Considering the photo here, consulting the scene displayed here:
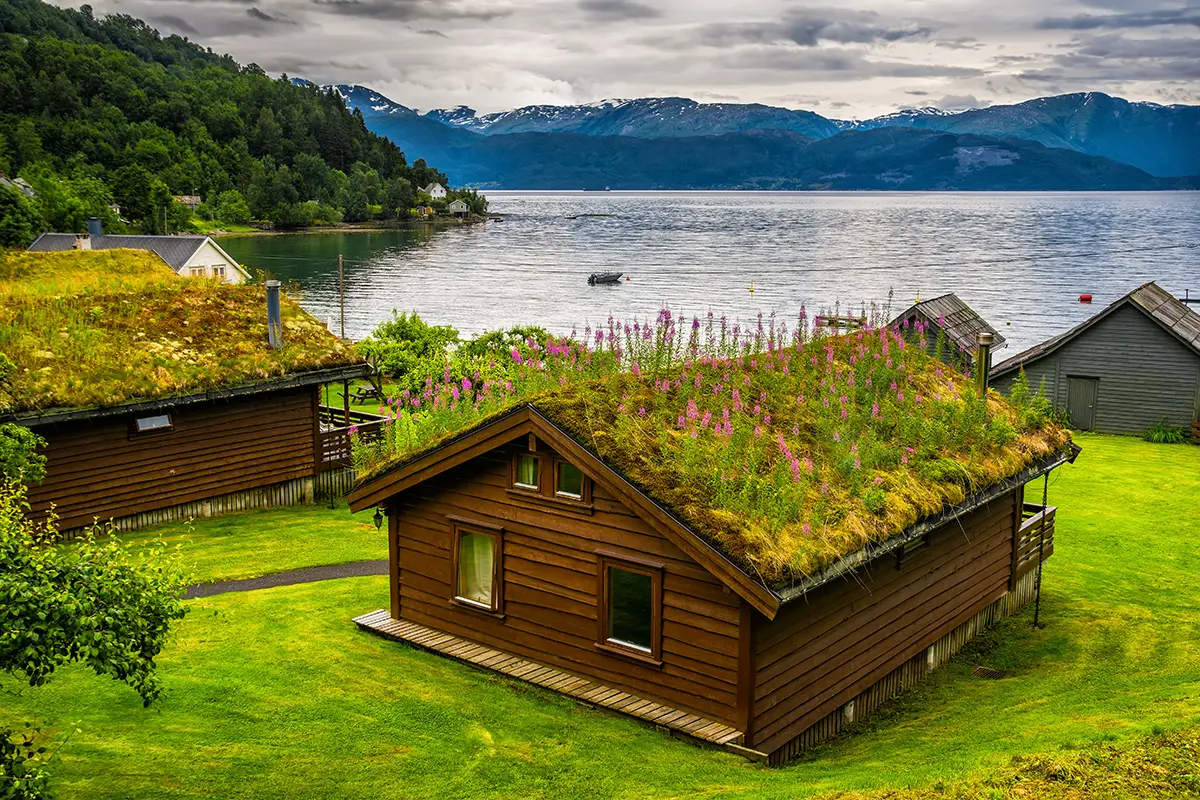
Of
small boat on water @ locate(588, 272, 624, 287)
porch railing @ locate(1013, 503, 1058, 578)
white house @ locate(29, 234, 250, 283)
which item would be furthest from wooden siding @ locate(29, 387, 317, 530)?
small boat on water @ locate(588, 272, 624, 287)

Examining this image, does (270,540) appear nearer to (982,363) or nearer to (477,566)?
(477,566)

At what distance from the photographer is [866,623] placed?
17.1 metres

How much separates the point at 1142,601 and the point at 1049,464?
5679 mm

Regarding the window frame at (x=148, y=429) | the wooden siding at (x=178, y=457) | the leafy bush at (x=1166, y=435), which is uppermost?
the window frame at (x=148, y=429)

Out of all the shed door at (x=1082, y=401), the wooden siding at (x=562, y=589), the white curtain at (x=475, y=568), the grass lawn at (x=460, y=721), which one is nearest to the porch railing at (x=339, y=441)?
the grass lawn at (x=460, y=721)

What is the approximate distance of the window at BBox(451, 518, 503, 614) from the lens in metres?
17.6

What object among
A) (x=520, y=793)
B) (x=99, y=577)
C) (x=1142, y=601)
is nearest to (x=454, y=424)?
(x=520, y=793)

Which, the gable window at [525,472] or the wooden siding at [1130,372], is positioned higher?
the gable window at [525,472]

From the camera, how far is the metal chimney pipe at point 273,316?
30.8 meters

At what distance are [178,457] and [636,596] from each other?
17353mm

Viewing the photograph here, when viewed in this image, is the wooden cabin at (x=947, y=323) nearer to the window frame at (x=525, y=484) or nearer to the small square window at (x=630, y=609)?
the window frame at (x=525, y=484)

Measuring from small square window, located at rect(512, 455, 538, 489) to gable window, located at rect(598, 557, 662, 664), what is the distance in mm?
1767

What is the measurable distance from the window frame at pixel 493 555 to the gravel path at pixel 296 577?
6533mm

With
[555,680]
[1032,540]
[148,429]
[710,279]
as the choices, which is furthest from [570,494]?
[710,279]
